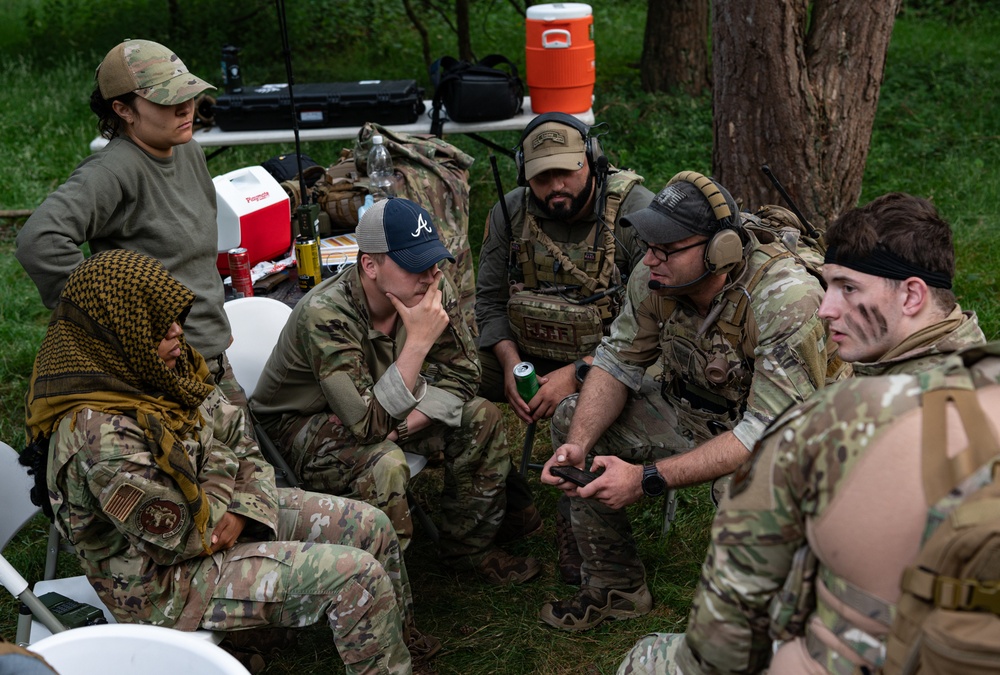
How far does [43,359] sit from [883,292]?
7.95 ft

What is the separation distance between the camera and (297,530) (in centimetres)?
323

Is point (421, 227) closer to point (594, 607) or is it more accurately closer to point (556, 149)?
point (556, 149)

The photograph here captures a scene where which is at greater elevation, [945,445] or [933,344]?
[945,445]

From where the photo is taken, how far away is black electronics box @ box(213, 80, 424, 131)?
636 centimetres

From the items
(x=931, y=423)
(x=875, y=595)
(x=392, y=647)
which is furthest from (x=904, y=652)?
(x=392, y=647)

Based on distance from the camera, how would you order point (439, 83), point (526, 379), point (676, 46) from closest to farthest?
point (526, 379)
point (439, 83)
point (676, 46)

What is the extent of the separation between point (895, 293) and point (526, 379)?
172 cm

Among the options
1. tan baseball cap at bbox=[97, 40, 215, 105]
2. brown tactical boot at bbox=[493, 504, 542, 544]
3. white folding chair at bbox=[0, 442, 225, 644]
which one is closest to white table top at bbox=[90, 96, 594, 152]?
tan baseball cap at bbox=[97, 40, 215, 105]

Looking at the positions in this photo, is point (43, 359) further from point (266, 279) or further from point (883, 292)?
point (883, 292)

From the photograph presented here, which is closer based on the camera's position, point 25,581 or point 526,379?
point 25,581

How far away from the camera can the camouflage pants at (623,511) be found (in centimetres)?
384

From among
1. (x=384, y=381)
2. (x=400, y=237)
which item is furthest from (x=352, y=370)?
(x=400, y=237)

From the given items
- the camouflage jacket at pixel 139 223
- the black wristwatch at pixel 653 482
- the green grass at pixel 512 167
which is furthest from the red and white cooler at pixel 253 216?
the black wristwatch at pixel 653 482

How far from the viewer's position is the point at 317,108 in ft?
21.0
